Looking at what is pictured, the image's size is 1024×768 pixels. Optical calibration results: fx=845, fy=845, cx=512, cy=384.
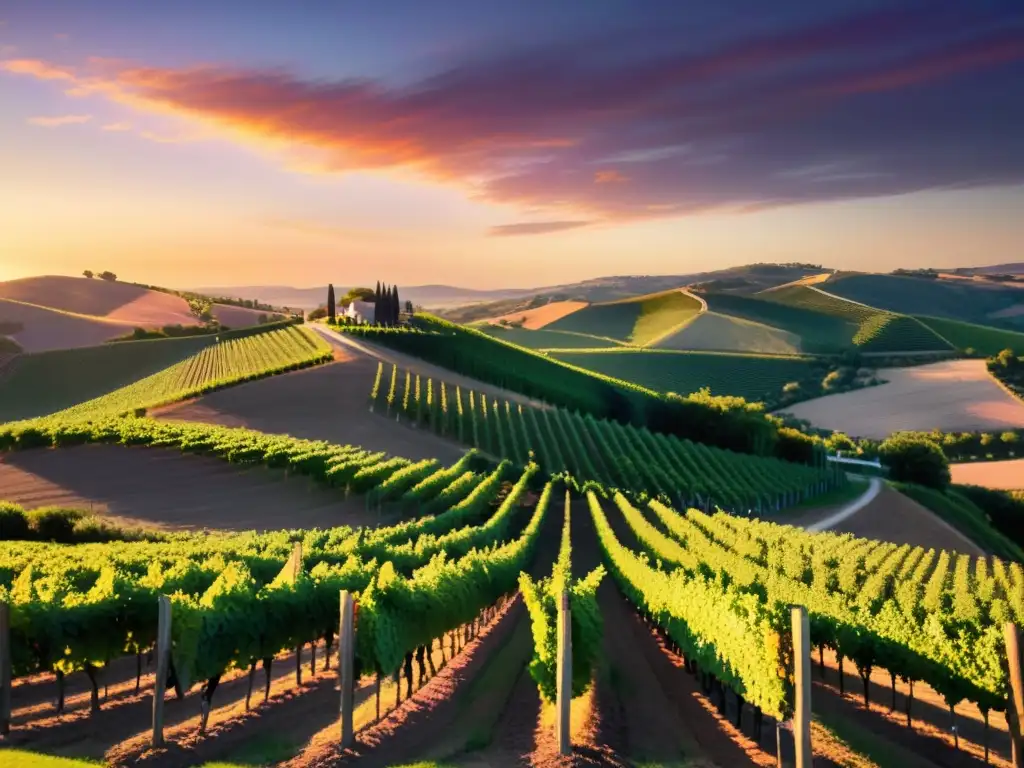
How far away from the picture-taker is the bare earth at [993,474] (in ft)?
252

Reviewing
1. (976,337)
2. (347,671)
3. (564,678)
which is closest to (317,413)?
(347,671)

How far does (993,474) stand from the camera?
270 feet

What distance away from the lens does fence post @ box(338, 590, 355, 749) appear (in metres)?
10.9

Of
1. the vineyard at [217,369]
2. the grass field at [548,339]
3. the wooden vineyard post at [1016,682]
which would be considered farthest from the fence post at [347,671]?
the grass field at [548,339]

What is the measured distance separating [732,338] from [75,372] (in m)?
116

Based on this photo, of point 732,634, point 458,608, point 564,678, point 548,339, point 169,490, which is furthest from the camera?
point 548,339

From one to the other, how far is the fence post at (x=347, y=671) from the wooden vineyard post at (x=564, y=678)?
2.70m

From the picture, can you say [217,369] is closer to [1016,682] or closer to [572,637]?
[572,637]

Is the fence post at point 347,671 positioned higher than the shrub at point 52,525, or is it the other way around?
the fence post at point 347,671

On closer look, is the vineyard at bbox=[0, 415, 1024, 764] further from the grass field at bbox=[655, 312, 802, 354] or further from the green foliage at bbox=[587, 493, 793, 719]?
the grass field at bbox=[655, 312, 802, 354]

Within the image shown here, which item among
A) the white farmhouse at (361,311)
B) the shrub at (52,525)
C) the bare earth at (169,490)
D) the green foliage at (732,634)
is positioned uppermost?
the white farmhouse at (361,311)

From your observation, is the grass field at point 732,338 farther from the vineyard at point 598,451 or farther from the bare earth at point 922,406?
the vineyard at point 598,451

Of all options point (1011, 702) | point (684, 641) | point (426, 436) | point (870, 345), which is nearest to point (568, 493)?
point (426, 436)

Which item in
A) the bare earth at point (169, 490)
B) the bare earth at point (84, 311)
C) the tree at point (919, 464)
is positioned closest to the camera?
the bare earth at point (169, 490)
